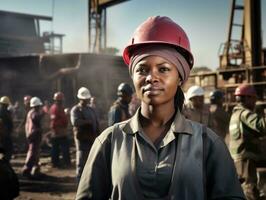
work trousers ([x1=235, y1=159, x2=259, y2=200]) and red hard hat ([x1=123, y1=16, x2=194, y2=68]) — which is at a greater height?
red hard hat ([x1=123, y1=16, x2=194, y2=68])

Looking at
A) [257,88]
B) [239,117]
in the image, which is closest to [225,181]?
[239,117]

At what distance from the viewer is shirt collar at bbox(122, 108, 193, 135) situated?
1.67 m

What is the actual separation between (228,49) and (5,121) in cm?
636

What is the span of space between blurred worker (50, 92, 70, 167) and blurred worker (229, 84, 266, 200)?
5.52 meters

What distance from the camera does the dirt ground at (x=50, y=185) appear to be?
283 inches

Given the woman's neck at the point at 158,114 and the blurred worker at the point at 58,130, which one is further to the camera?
the blurred worker at the point at 58,130

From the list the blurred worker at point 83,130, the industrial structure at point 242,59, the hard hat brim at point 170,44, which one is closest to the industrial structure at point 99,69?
the industrial structure at point 242,59

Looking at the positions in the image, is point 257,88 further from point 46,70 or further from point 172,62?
point 46,70

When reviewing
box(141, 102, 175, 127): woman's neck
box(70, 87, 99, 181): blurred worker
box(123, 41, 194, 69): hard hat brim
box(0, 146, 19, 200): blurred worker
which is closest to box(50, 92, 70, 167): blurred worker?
box(70, 87, 99, 181): blurred worker

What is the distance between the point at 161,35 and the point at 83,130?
212 inches

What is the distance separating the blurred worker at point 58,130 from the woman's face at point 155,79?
8.45 m

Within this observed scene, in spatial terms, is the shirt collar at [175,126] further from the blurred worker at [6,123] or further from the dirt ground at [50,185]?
the blurred worker at [6,123]

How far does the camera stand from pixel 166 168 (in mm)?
1587

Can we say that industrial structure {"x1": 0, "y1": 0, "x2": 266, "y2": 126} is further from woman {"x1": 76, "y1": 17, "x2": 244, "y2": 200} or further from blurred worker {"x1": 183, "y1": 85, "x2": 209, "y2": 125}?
woman {"x1": 76, "y1": 17, "x2": 244, "y2": 200}
